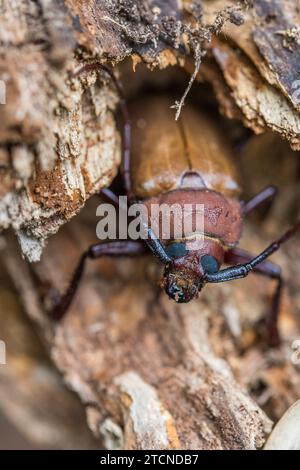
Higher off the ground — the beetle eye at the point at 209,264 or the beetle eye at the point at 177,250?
the beetle eye at the point at 177,250

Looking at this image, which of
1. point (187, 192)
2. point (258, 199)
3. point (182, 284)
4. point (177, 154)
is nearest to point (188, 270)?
point (182, 284)

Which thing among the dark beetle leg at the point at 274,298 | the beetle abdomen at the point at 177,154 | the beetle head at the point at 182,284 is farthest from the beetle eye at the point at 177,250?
the dark beetle leg at the point at 274,298

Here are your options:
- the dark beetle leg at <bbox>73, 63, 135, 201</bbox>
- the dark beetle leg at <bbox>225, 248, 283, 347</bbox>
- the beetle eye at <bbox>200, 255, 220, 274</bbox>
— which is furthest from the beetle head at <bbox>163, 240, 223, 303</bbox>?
the dark beetle leg at <bbox>73, 63, 135, 201</bbox>

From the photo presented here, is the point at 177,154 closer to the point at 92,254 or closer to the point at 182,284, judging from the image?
the point at 92,254

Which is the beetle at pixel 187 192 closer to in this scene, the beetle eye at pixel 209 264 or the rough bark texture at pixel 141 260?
the beetle eye at pixel 209 264
